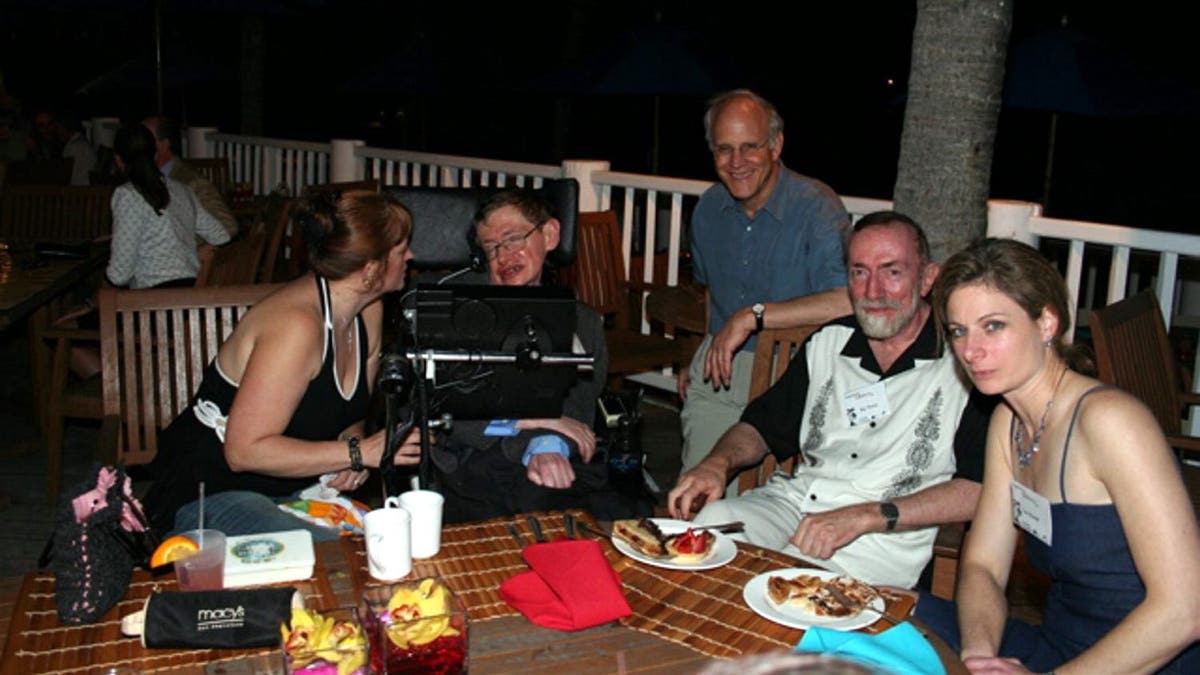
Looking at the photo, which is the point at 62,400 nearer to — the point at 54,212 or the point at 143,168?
Answer: the point at 143,168

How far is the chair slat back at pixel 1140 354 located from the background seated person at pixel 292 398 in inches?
74.8

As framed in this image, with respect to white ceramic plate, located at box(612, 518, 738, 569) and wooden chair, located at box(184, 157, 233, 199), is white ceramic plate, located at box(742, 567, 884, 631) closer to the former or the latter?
white ceramic plate, located at box(612, 518, 738, 569)

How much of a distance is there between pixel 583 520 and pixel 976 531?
819 mm

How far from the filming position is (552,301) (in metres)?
2.34

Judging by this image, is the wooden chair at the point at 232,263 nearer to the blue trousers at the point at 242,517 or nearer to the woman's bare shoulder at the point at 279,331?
the woman's bare shoulder at the point at 279,331

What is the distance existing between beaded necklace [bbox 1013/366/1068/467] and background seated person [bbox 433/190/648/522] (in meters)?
1.13

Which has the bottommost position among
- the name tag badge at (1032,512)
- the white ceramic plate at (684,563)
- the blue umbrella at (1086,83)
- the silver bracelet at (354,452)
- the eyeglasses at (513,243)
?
the white ceramic plate at (684,563)

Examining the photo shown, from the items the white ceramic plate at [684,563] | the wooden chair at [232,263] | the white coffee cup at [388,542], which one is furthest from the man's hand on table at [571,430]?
the wooden chair at [232,263]

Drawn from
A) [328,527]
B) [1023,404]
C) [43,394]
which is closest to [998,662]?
[1023,404]

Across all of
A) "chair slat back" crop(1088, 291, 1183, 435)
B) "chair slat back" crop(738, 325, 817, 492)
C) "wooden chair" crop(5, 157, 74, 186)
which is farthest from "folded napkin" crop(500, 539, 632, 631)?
"wooden chair" crop(5, 157, 74, 186)

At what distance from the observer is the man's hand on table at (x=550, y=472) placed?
3.01m

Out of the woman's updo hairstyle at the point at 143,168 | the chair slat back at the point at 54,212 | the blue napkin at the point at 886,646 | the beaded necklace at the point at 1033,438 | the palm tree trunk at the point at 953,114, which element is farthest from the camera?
the chair slat back at the point at 54,212

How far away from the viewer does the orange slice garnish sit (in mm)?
1945

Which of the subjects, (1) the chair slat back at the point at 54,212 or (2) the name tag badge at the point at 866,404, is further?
(1) the chair slat back at the point at 54,212
